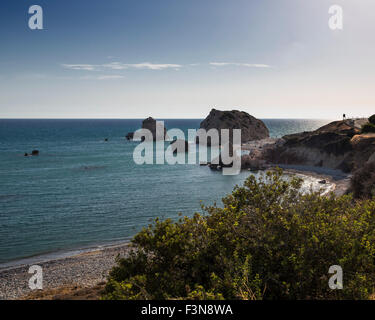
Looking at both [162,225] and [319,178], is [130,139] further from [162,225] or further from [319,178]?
[162,225]

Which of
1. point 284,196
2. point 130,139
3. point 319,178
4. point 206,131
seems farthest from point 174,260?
point 130,139

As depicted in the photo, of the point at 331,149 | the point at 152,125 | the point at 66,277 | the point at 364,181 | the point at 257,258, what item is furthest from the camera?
the point at 152,125

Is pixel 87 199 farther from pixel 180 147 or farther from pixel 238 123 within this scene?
pixel 238 123

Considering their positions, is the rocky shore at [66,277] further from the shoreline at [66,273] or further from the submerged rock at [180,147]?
the submerged rock at [180,147]

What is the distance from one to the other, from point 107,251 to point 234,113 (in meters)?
113

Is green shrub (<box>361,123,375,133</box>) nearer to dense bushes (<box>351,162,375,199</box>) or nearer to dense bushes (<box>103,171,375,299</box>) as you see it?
dense bushes (<box>351,162,375,199</box>)

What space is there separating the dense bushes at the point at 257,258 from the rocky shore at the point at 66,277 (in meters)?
8.22

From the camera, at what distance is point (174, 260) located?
10242 mm

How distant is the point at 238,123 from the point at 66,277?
11418cm

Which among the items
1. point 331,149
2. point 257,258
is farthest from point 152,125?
point 257,258

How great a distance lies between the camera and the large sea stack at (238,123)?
12700 centimetres

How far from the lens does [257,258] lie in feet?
31.7
